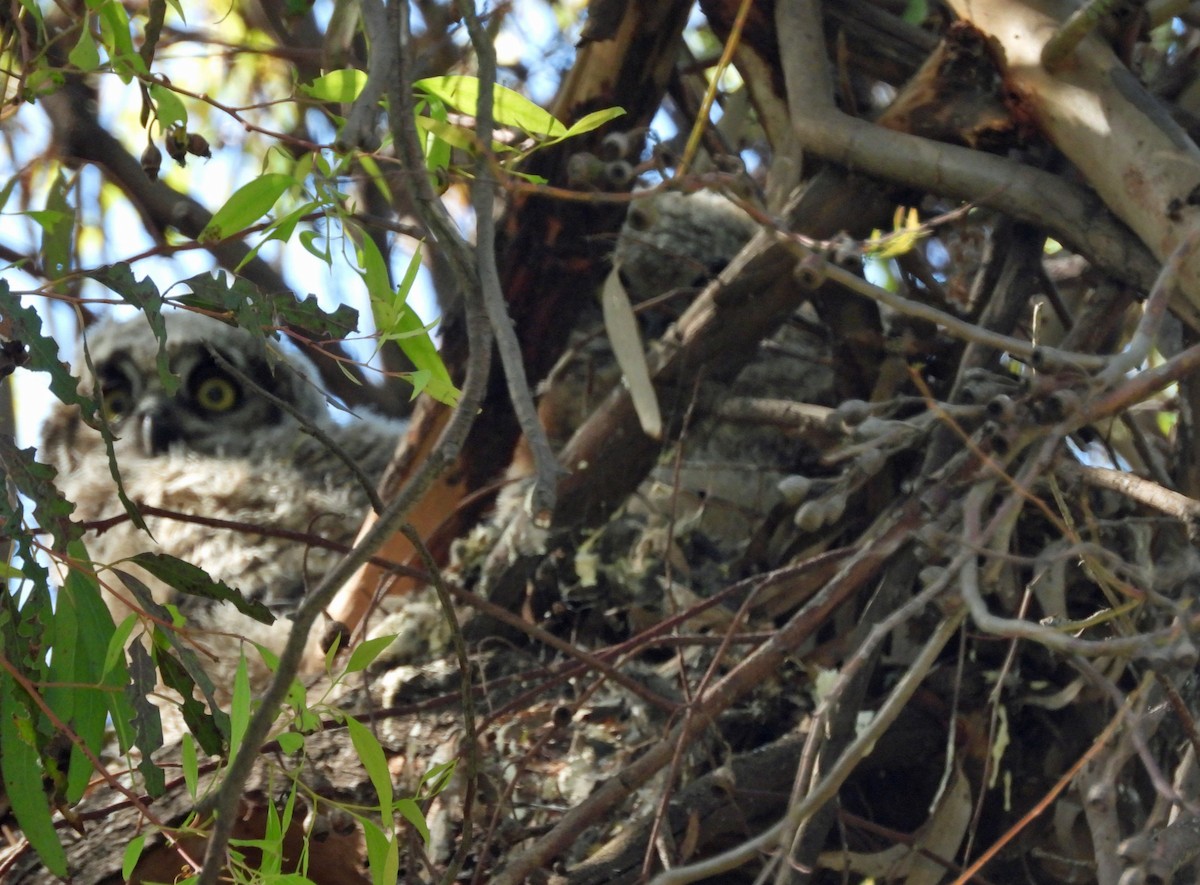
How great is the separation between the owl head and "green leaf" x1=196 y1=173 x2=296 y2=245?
6.34 ft

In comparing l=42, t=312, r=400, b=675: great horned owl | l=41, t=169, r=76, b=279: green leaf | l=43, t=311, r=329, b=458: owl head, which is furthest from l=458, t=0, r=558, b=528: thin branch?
l=43, t=311, r=329, b=458: owl head

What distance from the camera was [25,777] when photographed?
111cm

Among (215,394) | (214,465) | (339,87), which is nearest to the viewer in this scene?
(339,87)

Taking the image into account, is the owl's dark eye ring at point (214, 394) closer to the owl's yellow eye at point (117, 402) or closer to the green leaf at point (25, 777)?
the owl's yellow eye at point (117, 402)

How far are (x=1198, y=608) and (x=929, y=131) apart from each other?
2.25ft

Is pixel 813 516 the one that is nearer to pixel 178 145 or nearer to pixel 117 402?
pixel 178 145

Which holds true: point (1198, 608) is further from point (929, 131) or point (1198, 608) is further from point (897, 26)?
point (897, 26)

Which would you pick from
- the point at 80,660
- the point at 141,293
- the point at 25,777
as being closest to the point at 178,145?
the point at 141,293

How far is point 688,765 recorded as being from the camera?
5.59 ft

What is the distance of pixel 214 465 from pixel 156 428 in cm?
24

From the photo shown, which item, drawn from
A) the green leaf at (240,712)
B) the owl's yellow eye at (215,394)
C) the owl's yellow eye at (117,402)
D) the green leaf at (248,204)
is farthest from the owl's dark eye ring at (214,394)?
the green leaf at (240,712)

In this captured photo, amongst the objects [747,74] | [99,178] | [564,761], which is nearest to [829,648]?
[564,761]

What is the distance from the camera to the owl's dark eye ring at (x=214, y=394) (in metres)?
3.21

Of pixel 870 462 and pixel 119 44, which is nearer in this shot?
pixel 119 44
